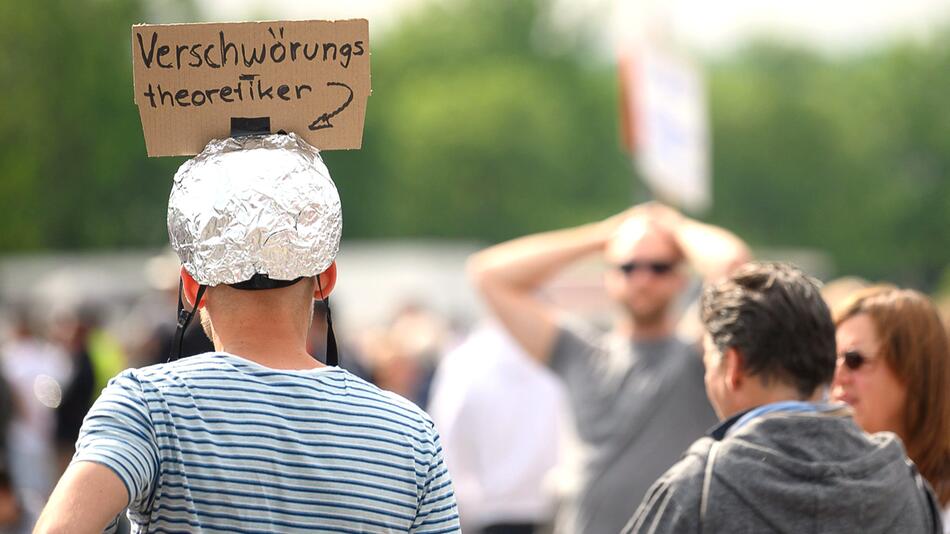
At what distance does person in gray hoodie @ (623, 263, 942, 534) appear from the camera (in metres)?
3.03

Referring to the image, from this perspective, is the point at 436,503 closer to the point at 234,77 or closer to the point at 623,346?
the point at 234,77

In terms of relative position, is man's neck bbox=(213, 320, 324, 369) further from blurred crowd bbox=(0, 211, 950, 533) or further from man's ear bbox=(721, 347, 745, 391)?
man's ear bbox=(721, 347, 745, 391)

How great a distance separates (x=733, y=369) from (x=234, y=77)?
131 centimetres

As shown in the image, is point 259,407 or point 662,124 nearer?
point 259,407

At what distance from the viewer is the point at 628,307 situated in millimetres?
5273

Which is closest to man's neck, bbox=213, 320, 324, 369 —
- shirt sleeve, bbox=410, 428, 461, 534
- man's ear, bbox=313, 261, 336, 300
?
man's ear, bbox=313, 261, 336, 300

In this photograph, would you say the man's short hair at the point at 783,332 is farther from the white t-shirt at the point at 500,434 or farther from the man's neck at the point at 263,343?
the white t-shirt at the point at 500,434

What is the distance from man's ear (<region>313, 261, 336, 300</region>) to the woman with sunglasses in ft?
5.79

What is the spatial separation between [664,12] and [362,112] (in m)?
4.28

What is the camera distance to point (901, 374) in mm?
3850

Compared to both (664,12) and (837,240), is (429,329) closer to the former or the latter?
(664,12)

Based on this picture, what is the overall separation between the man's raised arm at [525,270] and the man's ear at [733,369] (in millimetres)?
2140

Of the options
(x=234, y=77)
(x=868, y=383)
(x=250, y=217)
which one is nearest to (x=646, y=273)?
(x=868, y=383)

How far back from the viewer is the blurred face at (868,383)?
3.86 meters
